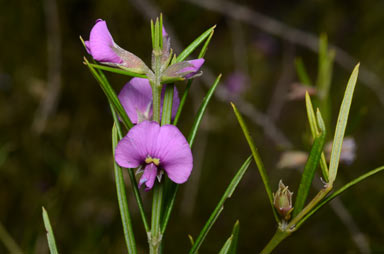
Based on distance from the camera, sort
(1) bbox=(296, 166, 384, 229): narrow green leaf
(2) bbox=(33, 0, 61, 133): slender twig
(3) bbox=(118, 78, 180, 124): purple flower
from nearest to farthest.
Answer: (1) bbox=(296, 166, 384, 229): narrow green leaf, (3) bbox=(118, 78, 180, 124): purple flower, (2) bbox=(33, 0, 61, 133): slender twig

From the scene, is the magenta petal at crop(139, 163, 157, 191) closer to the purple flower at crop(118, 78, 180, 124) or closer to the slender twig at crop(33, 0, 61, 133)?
the purple flower at crop(118, 78, 180, 124)

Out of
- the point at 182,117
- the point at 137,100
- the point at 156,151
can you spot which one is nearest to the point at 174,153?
the point at 156,151

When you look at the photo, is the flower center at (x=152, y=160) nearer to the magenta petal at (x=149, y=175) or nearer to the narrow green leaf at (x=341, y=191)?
the magenta petal at (x=149, y=175)

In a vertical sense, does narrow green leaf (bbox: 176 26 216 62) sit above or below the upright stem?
above

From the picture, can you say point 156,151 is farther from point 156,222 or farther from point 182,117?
point 182,117

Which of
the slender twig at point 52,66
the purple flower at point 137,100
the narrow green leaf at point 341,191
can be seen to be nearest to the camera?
the narrow green leaf at point 341,191

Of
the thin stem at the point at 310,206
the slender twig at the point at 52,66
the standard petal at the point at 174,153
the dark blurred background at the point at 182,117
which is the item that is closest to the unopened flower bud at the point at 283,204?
the thin stem at the point at 310,206

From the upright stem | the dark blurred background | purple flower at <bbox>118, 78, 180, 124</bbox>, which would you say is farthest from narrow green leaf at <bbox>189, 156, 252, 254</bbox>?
the dark blurred background

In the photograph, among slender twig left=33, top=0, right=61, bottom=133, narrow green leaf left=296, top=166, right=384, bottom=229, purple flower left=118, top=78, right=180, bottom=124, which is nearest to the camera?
narrow green leaf left=296, top=166, right=384, bottom=229

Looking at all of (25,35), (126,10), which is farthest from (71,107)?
(126,10)
